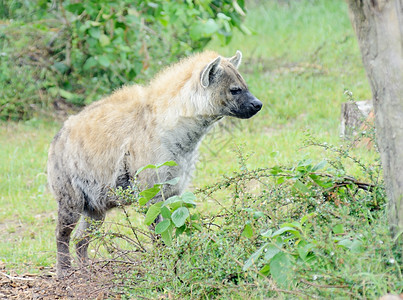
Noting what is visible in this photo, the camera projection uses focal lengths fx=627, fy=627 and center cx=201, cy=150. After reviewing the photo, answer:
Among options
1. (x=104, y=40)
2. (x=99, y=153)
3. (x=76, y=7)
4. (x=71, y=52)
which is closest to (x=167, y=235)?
(x=99, y=153)

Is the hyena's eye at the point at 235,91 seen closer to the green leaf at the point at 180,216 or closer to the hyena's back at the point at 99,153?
the hyena's back at the point at 99,153

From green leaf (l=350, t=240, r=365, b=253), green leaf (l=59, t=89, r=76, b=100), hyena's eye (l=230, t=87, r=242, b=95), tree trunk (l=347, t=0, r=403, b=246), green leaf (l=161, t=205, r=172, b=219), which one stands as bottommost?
green leaf (l=59, t=89, r=76, b=100)

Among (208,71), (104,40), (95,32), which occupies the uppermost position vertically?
(208,71)

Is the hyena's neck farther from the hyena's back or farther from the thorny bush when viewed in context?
the thorny bush

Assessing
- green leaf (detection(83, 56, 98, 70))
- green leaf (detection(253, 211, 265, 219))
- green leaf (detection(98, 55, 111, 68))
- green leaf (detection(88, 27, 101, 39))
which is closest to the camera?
green leaf (detection(253, 211, 265, 219))

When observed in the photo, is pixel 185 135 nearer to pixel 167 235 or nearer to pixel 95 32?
pixel 167 235

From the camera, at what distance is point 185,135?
474 centimetres

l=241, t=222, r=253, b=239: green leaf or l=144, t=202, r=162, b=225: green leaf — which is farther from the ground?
l=144, t=202, r=162, b=225: green leaf

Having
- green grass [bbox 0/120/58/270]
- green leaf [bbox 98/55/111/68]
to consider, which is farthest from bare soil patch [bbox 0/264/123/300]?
green leaf [bbox 98/55/111/68]

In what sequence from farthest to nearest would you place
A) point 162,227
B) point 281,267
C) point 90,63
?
point 90,63 < point 162,227 < point 281,267

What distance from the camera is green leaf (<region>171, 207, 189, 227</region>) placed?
358 cm

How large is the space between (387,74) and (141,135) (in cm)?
221

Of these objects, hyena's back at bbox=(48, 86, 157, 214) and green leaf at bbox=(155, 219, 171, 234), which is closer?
green leaf at bbox=(155, 219, 171, 234)

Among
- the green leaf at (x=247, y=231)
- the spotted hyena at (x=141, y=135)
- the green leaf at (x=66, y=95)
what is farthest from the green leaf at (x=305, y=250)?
the green leaf at (x=66, y=95)
